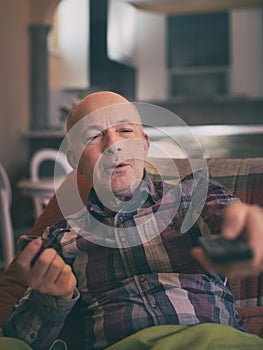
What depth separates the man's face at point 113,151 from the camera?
1.01 metres

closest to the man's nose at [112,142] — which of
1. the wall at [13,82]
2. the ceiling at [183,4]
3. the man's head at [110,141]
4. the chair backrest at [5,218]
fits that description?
the man's head at [110,141]

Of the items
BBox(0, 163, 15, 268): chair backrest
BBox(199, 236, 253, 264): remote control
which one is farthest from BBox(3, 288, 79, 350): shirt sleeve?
BBox(0, 163, 15, 268): chair backrest

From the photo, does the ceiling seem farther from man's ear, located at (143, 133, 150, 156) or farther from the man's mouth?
the man's mouth

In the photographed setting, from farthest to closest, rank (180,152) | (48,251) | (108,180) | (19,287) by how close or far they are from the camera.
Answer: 1. (19,287)
2. (180,152)
3. (108,180)
4. (48,251)

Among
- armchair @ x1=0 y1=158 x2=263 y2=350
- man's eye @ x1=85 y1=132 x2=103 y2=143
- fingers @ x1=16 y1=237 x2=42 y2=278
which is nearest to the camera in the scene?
fingers @ x1=16 y1=237 x2=42 y2=278

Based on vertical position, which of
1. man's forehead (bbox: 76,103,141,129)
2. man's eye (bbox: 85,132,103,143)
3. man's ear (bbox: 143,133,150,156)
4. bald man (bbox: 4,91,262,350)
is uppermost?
man's forehead (bbox: 76,103,141,129)

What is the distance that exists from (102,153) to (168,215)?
16 centimetres

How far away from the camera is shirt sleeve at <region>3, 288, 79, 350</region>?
3.21ft

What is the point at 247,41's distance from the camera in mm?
7629

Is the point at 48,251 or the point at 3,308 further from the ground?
the point at 48,251

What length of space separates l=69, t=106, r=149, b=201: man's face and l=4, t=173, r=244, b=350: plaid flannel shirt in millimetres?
65

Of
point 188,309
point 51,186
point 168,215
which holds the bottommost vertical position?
point 51,186

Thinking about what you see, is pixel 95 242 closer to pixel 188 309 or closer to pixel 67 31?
pixel 188 309

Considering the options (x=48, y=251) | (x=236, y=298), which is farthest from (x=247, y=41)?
(x=48, y=251)
